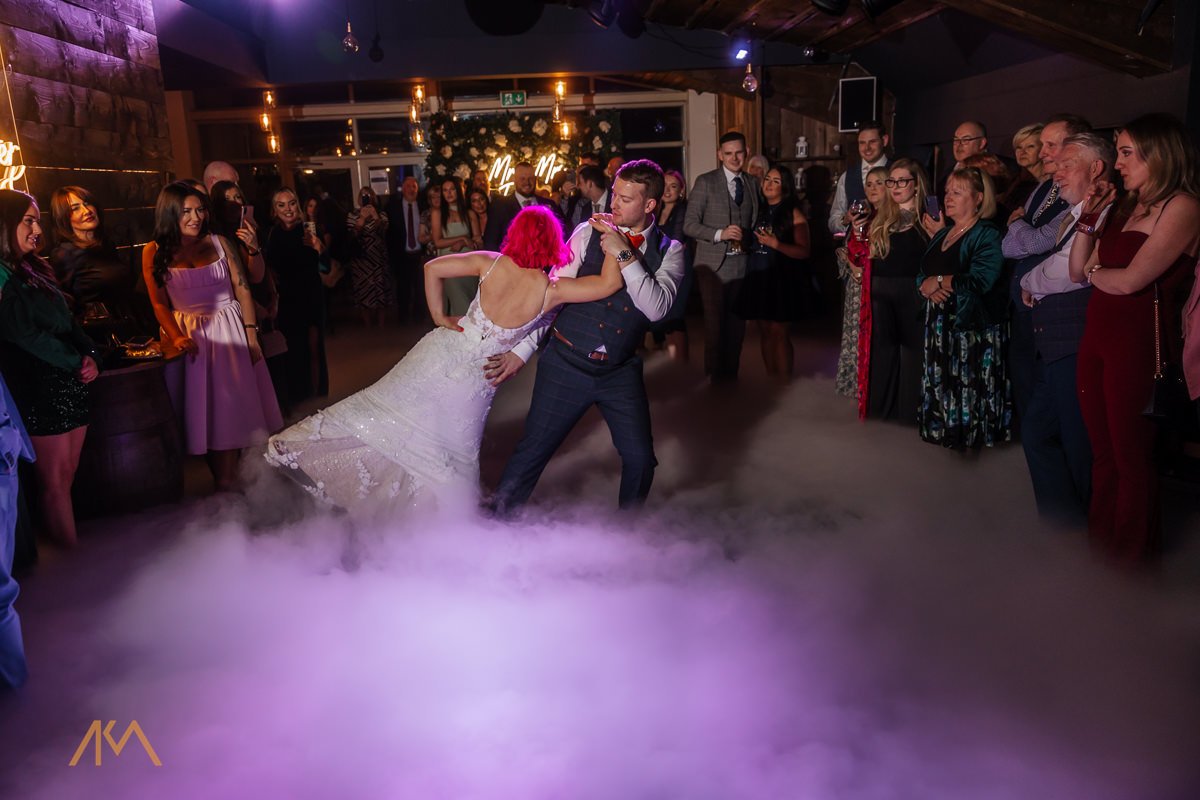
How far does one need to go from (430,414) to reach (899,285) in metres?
2.49

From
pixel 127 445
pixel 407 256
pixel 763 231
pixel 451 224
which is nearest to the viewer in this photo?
pixel 127 445

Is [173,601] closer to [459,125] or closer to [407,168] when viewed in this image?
[459,125]

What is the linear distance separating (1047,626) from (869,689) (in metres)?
0.66

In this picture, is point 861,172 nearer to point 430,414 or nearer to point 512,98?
point 430,414

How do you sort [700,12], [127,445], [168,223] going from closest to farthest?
[127,445] → [168,223] → [700,12]

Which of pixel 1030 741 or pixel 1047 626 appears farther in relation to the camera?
pixel 1047 626

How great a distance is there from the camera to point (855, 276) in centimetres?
487

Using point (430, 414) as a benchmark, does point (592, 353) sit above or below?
above

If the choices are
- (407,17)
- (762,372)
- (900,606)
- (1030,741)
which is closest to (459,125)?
(407,17)

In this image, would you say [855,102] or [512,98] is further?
[512,98]

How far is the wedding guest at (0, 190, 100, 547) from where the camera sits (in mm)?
2867

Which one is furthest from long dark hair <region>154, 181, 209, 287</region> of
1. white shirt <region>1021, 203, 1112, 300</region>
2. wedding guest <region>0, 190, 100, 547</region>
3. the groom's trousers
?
white shirt <region>1021, 203, 1112, 300</region>

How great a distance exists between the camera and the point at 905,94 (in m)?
8.29

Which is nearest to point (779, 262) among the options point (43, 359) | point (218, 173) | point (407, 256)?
point (218, 173)
